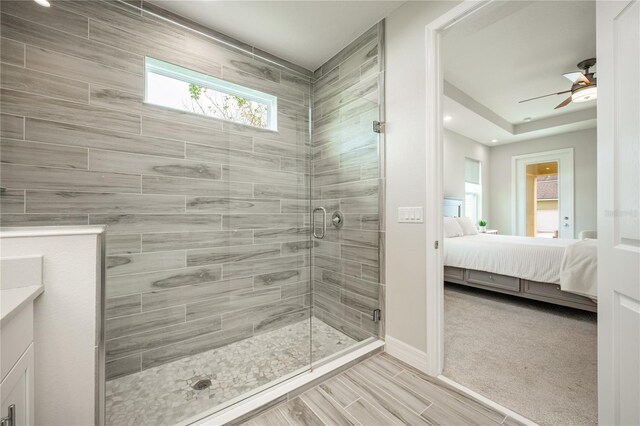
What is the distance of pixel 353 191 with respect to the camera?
2.18m

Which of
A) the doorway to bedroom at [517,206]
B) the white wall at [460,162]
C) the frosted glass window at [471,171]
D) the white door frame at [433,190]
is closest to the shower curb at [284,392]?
the white door frame at [433,190]

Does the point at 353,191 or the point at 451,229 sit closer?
the point at 353,191

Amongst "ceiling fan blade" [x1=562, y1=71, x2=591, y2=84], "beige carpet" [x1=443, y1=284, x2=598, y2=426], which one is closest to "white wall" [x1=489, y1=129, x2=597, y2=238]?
"ceiling fan blade" [x1=562, y1=71, x2=591, y2=84]

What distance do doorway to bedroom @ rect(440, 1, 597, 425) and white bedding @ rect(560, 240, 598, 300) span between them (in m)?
0.03

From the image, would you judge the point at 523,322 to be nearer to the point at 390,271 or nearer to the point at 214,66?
the point at 390,271

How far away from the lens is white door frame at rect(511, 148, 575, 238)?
5.28 metres

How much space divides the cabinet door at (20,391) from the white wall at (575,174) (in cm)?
750

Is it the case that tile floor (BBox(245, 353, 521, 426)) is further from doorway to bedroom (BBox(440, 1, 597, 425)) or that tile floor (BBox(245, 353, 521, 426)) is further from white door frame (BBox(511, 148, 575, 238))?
white door frame (BBox(511, 148, 575, 238))

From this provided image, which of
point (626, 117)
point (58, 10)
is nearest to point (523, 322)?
point (626, 117)

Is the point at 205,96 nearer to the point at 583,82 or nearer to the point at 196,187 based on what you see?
the point at 196,187

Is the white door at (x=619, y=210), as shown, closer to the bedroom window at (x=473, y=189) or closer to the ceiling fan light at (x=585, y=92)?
the ceiling fan light at (x=585, y=92)

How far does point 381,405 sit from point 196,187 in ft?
6.21

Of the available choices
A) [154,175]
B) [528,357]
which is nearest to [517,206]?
[528,357]

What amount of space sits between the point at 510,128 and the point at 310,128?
17.6ft
